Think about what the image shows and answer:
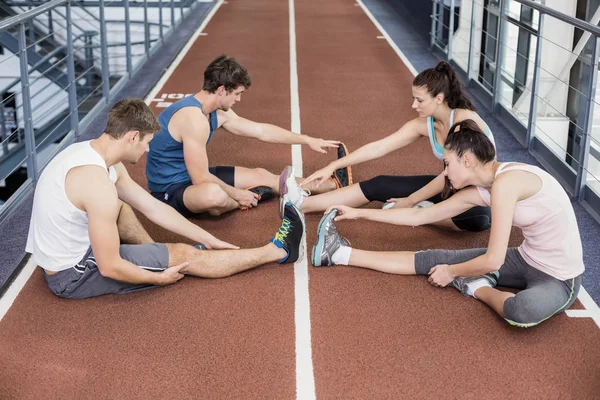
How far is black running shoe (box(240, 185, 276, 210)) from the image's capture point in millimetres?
5986

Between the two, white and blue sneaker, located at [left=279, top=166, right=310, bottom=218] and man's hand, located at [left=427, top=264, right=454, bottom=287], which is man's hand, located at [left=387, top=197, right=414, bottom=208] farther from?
man's hand, located at [left=427, top=264, right=454, bottom=287]

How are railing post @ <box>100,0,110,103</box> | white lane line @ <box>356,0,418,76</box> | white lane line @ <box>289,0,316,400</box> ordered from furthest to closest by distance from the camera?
white lane line @ <box>356,0,418,76</box> → railing post @ <box>100,0,110,103</box> → white lane line @ <box>289,0,316,400</box>

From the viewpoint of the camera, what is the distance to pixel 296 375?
12.5 feet

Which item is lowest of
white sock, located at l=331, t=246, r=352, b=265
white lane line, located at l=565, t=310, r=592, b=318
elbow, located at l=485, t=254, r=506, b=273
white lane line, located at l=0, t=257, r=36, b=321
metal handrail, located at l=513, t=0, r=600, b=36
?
white lane line, located at l=0, t=257, r=36, b=321

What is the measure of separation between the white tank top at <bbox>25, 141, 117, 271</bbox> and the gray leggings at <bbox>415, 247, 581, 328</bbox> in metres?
2.18

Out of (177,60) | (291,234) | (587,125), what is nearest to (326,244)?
(291,234)

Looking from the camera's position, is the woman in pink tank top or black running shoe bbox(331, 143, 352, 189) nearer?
the woman in pink tank top

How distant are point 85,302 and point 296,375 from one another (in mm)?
1410

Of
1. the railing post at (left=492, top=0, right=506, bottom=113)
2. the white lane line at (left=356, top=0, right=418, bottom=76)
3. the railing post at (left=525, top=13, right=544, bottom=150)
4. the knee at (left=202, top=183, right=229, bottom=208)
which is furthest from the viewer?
the white lane line at (left=356, top=0, right=418, bottom=76)

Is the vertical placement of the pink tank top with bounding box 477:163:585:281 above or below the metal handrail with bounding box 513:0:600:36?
below

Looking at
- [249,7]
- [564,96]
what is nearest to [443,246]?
[564,96]

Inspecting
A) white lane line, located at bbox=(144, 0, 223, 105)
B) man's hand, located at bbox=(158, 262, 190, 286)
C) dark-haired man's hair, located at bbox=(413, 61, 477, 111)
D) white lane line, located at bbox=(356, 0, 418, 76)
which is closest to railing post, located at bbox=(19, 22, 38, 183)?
man's hand, located at bbox=(158, 262, 190, 286)

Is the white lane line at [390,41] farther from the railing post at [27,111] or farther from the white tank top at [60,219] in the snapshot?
the white tank top at [60,219]

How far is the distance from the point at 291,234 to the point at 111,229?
1278 millimetres
